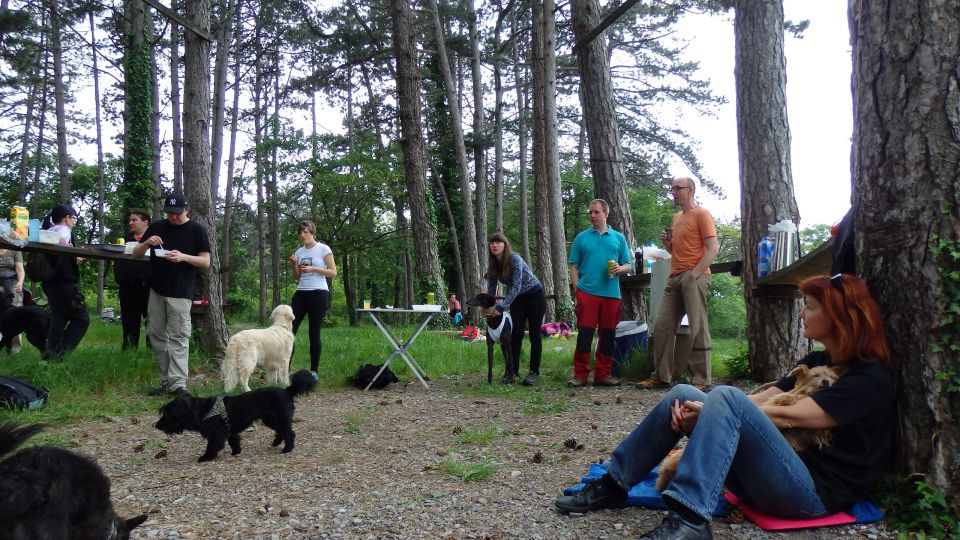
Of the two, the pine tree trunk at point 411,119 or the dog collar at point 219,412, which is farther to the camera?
the pine tree trunk at point 411,119

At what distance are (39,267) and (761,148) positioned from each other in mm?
8089

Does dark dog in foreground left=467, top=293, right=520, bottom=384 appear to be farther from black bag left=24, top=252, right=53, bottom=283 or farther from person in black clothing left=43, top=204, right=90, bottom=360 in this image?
black bag left=24, top=252, right=53, bottom=283

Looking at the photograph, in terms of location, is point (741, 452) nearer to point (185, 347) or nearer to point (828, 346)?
point (828, 346)

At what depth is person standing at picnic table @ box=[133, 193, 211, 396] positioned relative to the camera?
21.5ft

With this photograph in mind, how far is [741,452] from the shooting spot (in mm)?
2719

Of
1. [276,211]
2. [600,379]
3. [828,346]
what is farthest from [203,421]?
[276,211]

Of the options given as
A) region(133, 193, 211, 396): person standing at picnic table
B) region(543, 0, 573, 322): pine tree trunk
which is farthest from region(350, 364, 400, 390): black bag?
region(543, 0, 573, 322): pine tree trunk

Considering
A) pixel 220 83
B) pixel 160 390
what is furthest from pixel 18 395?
pixel 220 83

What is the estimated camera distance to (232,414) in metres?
4.59

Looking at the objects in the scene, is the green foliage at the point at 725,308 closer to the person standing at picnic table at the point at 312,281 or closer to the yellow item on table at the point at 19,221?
the person standing at picnic table at the point at 312,281

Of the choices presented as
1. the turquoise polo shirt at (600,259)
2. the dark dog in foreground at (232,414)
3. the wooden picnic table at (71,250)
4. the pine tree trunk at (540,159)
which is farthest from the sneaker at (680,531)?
the pine tree trunk at (540,159)

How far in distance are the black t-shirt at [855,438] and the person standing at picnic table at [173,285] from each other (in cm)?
583

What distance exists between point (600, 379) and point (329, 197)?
1838 cm

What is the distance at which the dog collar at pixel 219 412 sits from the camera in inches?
176
